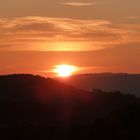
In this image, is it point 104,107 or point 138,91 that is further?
point 138,91

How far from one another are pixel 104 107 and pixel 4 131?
18185mm

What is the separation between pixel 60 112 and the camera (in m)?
65.5

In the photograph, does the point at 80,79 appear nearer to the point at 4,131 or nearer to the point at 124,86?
the point at 124,86

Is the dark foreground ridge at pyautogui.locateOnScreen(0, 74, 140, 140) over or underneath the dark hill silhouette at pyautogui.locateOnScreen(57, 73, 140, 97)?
underneath

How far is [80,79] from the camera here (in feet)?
601

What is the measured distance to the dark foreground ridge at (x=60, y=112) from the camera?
154 feet

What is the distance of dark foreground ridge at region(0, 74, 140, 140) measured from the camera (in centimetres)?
4700

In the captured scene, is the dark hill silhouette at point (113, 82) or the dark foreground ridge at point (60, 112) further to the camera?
the dark hill silhouette at point (113, 82)

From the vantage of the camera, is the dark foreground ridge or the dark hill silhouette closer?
the dark foreground ridge

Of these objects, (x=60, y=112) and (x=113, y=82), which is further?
(x=113, y=82)

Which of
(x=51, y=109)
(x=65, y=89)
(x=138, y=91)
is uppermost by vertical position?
(x=138, y=91)

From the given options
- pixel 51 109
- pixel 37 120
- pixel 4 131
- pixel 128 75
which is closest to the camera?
pixel 4 131

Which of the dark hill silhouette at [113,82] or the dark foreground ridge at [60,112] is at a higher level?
the dark hill silhouette at [113,82]

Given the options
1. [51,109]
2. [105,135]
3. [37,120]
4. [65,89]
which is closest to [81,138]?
[105,135]
